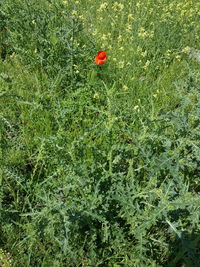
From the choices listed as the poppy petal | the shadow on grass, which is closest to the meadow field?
the shadow on grass

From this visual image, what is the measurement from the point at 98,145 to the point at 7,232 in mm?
891

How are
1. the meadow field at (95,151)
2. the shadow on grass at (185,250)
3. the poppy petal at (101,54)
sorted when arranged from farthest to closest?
the poppy petal at (101,54)
the meadow field at (95,151)
the shadow on grass at (185,250)

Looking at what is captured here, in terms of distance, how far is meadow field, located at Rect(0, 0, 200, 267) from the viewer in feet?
5.43

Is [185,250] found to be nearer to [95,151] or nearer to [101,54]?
[95,151]

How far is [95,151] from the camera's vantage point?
2.08 meters

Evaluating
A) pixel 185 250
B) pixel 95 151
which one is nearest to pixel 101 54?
pixel 95 151

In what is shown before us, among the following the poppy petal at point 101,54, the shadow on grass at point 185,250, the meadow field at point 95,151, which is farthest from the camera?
the poppy petal at point 101,54

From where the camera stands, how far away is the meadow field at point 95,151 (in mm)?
1655

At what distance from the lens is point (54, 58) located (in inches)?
117

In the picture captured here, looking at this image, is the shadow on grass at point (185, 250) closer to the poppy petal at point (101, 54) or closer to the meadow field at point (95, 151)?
the meadow field at point (95, 151)

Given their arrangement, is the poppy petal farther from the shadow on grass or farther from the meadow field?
the shadow on grass

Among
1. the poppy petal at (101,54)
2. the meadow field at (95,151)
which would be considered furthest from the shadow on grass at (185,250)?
the poppy petal at (101,54)

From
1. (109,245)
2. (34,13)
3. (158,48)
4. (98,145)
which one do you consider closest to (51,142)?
(98,145)

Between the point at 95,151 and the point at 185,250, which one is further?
the point at 95,151
